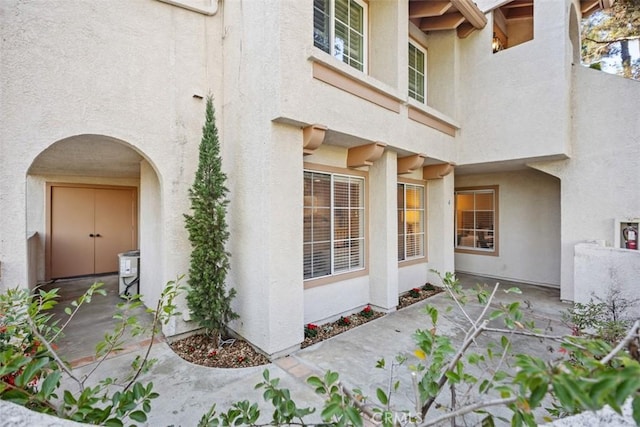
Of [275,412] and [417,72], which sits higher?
[417,72]

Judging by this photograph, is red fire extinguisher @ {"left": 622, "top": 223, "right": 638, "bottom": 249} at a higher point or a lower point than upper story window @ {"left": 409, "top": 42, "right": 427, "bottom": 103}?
lower

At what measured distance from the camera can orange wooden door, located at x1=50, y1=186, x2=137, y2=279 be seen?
9.14 meters

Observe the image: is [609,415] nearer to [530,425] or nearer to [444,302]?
[530,425]

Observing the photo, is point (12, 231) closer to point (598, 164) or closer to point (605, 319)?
point (605, 319)

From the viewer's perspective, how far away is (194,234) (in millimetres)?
4789

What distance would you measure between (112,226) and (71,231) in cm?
111

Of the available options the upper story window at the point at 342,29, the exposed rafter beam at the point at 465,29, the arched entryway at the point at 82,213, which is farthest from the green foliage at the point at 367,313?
the exposed rafter beam at the point at 465,29

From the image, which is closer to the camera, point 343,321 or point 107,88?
point 107,88

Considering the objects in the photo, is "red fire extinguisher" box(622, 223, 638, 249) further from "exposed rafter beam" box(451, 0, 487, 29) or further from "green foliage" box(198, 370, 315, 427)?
"green foliage" box(198, 370, 315, 427)

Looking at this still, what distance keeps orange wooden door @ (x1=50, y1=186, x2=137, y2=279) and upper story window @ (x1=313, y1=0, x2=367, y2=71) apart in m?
8.93

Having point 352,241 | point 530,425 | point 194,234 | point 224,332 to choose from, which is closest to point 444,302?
point 352,241

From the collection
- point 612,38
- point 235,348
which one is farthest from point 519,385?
point 612,38

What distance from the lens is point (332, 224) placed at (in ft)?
20.2

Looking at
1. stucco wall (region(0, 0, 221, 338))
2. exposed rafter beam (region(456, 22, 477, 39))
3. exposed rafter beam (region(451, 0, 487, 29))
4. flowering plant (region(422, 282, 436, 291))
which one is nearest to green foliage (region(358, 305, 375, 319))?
flowering plant (region(422, 282, 436, 291))
